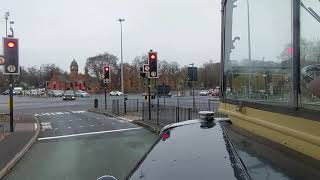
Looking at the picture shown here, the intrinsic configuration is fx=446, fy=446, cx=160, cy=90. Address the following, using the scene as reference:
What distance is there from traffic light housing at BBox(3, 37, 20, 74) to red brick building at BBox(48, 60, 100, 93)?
345 feet

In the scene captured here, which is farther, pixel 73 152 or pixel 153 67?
pixel 153 67

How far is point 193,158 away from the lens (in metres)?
2.22

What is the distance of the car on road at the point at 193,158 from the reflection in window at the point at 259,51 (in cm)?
44

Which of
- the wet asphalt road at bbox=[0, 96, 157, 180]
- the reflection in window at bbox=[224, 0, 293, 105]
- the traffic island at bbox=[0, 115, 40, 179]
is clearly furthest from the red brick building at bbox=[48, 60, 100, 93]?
the reflection in window at bbox=[224, 0, 293, 105]

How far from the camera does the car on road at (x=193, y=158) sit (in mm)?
1979

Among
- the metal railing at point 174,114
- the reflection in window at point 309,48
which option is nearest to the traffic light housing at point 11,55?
the metal railing at point 174,114

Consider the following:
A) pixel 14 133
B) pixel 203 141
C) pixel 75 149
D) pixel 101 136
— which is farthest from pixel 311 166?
pixel 14 133

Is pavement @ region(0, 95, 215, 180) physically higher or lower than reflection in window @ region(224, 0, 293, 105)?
lower

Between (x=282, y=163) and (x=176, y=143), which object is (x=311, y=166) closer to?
(x=282, y=163)

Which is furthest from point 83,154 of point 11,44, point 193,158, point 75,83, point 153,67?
point 75,83

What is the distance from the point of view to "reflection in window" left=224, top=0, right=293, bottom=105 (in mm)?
2582

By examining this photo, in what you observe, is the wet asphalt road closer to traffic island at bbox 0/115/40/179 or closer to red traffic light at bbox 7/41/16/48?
traffic island at bbox 0/115/40/179

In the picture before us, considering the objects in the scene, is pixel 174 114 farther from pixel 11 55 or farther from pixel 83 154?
pixel 83 154

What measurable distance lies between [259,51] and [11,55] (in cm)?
1732
